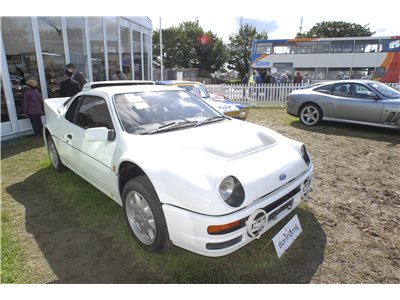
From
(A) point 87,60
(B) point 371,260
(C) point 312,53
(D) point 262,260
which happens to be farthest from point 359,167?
(C) point 312,53

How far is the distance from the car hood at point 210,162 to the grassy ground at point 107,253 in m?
0.72

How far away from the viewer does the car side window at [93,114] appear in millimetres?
3098

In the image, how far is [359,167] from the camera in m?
4.80

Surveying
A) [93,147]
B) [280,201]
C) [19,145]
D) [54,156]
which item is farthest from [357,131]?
[19,145]

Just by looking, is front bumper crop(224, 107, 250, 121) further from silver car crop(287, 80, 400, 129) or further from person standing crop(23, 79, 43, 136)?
person standing crop(23, 79, 43, 136)

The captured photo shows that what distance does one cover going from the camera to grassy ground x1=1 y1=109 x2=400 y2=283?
2354 mm

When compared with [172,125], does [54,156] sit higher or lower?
lower

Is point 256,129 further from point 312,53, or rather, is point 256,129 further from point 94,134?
point 312,53

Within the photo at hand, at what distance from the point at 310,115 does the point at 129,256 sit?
23.2 feet

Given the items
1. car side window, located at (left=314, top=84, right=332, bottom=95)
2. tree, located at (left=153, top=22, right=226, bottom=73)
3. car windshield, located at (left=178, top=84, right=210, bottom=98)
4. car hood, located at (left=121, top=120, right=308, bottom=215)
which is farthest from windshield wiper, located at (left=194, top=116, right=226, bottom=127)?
tree, located at (left=153, top=22, right=226, bottom=73)

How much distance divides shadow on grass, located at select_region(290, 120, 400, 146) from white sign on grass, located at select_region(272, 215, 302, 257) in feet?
15.9

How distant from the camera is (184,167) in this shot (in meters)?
2.21

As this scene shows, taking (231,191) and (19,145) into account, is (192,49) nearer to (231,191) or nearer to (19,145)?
(19,145)

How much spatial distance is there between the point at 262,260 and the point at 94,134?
2.07 meters
